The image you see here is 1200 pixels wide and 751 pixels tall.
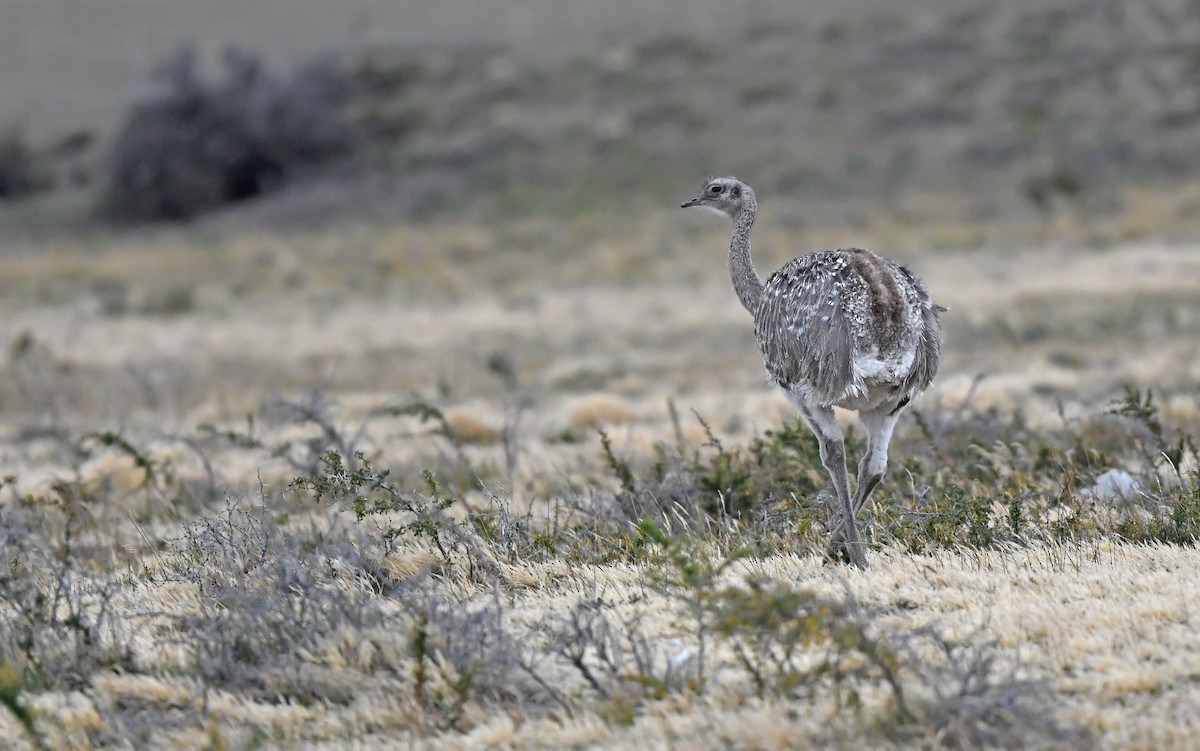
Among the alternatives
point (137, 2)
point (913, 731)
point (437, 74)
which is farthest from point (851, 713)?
point (137, 2)

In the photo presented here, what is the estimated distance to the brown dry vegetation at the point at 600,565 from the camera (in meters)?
5.20

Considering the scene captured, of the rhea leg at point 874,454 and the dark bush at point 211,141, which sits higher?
the dark bush at point 211,141

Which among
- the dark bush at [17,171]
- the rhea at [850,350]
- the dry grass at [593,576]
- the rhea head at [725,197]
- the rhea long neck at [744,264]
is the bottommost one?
the dry grass at [593,576]

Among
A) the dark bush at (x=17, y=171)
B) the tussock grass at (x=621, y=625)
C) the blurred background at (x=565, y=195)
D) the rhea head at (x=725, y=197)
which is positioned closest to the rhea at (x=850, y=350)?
the tussock grass at (x=621, y=625)

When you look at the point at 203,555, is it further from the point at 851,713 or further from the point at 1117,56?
the point at 1117,56

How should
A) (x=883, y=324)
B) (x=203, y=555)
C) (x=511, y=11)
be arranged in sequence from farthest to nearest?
1. (x=511, y=11)
2. (x=203, y=555)
3. (x=883, y=324)

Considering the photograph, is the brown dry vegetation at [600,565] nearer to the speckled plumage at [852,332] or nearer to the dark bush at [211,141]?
the speckled plumage at [852,332]

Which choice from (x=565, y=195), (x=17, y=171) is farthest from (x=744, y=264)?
(x=17, y=171)

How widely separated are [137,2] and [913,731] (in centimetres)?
8290

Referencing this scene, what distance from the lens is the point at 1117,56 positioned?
48.2 m

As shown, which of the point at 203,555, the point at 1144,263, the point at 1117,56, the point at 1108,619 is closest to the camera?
the point at 1108,619

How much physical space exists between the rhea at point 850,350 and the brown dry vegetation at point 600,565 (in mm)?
448

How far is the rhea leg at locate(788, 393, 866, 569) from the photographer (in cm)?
680

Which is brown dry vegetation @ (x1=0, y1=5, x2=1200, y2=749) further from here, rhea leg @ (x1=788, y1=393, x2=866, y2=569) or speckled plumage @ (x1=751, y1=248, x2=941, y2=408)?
speckled plumage @ (x1=751, y1=248, x2=941, y2=408)
